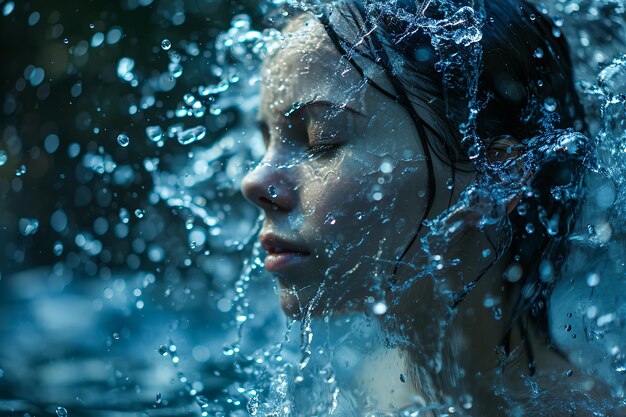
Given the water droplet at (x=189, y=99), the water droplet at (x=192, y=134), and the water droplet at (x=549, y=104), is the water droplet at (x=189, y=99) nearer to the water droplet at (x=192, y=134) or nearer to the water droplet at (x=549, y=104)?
the water droplet at (x=192, y=134)

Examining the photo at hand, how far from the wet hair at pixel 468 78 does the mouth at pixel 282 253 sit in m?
0.24

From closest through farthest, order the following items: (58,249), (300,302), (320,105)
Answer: (320,105) → (300,302) → (58,249)

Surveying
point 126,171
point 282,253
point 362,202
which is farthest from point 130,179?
point 362,202

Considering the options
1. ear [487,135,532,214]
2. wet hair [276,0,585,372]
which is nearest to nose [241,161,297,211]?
wet hair [276,0,585,372]

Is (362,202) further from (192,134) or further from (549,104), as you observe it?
(192,134)

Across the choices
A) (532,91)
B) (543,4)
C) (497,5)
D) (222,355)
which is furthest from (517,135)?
(222,355)

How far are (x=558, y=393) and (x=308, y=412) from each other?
0.49 meters

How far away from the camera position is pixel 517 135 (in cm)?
132

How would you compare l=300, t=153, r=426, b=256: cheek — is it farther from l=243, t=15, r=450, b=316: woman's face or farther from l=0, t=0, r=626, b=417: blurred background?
l=0, t=0, r=626, b=417: blurred background

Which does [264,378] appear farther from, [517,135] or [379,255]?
[517,135]

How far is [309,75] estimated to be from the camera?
1.25 metres

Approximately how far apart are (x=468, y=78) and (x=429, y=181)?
0.63 feet

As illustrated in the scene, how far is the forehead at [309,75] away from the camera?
4.02ft

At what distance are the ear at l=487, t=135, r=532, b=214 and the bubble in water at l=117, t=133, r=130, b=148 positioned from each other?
141 cm
